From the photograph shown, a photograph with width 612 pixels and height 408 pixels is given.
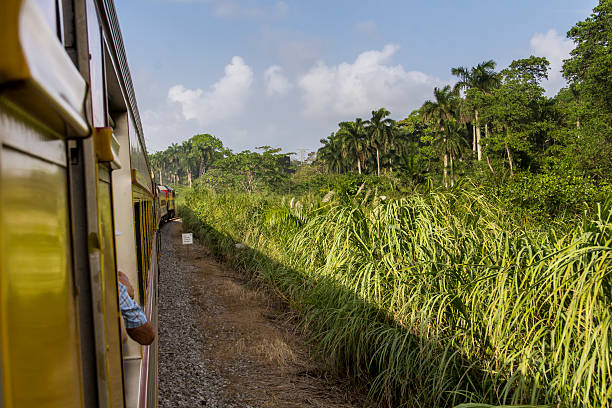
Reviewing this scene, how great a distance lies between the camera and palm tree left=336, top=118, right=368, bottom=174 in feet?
180

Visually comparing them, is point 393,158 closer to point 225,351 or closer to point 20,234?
point 225,351

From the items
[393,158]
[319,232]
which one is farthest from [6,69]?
[393,158]

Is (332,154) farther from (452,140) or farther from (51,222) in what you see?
(51,222)

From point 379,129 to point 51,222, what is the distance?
54.5 meters

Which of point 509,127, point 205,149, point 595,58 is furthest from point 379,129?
point 205,149

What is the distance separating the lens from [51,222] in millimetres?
737

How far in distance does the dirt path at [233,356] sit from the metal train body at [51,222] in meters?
3.59

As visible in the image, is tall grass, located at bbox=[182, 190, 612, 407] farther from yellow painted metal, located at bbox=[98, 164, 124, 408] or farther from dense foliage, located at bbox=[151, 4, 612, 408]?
yellow painted metal, located at bbox=[98, 164, 124, 408]

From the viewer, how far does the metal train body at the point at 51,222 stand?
0.55 meters

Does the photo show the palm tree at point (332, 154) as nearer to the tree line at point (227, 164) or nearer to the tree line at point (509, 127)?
the tree line at point (509, 127)

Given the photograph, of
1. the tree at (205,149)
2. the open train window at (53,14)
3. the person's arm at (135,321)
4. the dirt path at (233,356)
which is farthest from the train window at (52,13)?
the tree at (205,149)

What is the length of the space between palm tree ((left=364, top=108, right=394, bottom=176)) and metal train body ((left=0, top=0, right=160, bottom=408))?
53.9 meters

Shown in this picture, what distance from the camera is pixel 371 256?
4887mm

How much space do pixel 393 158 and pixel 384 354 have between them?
52829 millimetres
